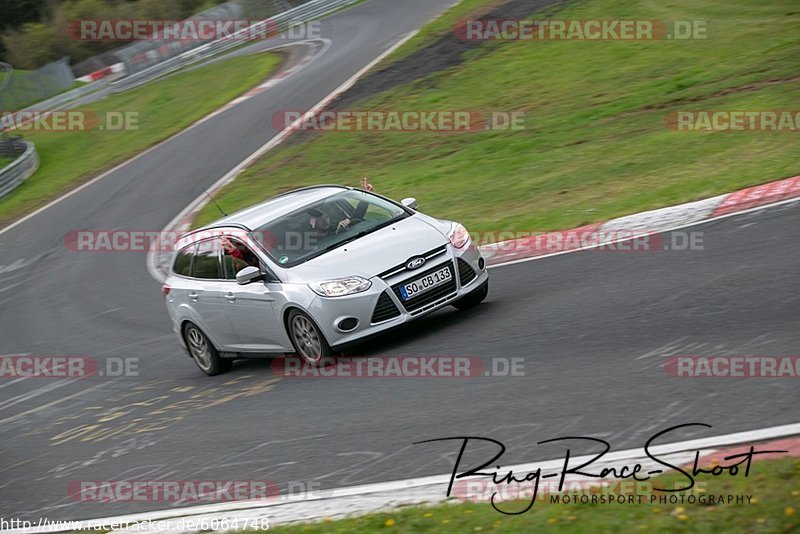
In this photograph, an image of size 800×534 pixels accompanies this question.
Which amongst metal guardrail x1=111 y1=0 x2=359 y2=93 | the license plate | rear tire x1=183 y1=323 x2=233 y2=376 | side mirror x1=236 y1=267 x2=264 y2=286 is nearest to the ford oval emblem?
the license plate

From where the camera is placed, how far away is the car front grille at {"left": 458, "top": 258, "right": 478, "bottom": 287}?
10.6 meters

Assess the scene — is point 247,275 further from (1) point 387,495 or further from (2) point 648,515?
(2) point 648,515

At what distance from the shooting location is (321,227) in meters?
11.1

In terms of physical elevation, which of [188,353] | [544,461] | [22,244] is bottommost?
[22,244]

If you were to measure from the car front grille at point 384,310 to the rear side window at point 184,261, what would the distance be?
308 cm

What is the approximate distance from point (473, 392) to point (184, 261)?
5.18 m

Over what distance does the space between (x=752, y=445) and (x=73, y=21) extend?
6593 cm

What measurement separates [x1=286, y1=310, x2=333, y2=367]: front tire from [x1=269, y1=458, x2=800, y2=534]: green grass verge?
4.05m

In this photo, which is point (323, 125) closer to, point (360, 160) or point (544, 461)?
point (360, 160)

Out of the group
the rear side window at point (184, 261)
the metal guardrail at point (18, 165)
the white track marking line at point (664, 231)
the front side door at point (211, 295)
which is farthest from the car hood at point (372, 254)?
the metal guardrail at point (18, 165)

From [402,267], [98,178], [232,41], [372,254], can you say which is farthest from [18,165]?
[402,267]

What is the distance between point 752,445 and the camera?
6059 mm

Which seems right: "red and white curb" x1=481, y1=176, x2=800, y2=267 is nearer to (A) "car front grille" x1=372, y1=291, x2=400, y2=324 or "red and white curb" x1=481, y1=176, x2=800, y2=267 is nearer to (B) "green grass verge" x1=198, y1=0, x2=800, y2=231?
(B) "green grass verge" x1=198, y1=0, x2=800, y2=231

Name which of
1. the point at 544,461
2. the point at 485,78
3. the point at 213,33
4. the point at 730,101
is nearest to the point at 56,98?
the point at 213,33
